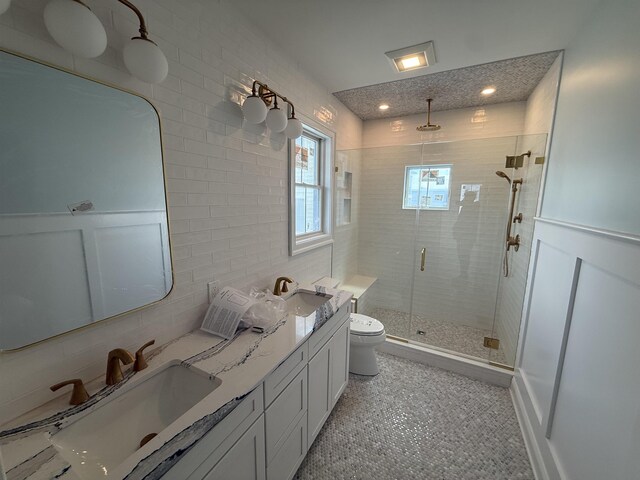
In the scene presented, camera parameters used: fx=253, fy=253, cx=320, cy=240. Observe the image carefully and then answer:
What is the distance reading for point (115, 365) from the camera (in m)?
0.95

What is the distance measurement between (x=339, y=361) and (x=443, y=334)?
163 cm

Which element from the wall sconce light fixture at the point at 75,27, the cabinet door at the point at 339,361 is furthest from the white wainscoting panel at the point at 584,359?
the wall sconce light fixture at the point at 75,27

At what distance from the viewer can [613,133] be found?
3.67 ft

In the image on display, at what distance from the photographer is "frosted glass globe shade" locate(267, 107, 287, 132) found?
1606 mm

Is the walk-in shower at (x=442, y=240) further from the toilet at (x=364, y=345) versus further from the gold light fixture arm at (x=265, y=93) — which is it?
the gold light fixture arm at (x=265, y=93)

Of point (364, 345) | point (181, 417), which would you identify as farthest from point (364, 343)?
point (181, 417)

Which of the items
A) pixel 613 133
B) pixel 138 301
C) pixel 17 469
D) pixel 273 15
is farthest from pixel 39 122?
pixel 613 133

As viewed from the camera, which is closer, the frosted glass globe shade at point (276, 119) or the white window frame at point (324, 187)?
the frosted glass globe shade at point (276, 119)

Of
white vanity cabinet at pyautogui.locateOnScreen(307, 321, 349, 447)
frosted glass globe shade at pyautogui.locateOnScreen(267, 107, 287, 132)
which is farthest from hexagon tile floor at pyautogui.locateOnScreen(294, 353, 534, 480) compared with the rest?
frosted glass globe shade at pyautogui.locateOnScreen(267, 107, 287, 132)

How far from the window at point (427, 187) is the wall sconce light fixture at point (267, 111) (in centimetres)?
186

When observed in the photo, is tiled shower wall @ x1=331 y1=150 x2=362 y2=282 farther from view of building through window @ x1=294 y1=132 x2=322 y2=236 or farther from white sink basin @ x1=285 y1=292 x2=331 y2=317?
white sink basin @ x1=285 y1=292 x2=331 y2=317

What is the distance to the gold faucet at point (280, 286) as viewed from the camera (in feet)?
5.95

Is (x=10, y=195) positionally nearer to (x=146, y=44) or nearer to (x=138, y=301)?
(x=138, y=301)

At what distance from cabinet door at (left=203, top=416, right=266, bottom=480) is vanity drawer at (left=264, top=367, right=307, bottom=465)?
0.04m
